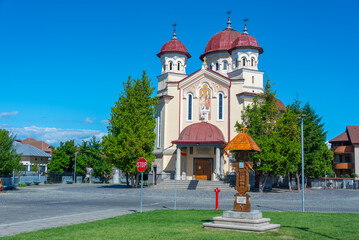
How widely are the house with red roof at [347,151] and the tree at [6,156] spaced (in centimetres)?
4715

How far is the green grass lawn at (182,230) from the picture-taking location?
34.9 feet

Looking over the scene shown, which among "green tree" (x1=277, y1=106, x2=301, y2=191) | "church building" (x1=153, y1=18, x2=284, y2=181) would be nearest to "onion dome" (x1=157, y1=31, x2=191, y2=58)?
"church building" (x1=153, y1=18, x2=284, y2=181)

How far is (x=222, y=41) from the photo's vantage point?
52.9 meters

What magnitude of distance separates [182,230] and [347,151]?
5547cm

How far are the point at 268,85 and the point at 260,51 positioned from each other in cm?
1017

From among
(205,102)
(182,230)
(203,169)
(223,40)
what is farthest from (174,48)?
(182,230)

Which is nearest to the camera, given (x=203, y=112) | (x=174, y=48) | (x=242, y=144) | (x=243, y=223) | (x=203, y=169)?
(x=243, y=223)

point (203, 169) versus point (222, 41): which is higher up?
point (222, 41)

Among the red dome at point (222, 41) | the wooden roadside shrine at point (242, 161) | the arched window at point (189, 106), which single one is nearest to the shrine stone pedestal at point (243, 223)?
the wooden roadside shrine at point (242, 161)

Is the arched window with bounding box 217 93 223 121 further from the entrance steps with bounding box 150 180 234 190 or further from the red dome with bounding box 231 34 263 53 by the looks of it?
the entrance steps with bounding box 150 180 234 190

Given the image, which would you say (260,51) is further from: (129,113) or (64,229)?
(64,229)

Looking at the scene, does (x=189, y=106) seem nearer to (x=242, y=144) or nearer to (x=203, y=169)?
(x=203, y=169)

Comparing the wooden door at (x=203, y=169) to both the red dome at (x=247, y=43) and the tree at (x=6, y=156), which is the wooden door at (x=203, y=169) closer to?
the red dome at (x=247, y=43)

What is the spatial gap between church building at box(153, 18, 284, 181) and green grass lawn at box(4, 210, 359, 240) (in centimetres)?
2698
